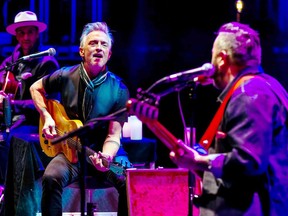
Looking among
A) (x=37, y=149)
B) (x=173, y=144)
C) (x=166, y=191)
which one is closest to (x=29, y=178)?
(x=37, y=149)

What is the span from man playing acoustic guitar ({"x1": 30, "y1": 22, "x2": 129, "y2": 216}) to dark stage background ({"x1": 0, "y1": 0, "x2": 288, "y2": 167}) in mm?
2657

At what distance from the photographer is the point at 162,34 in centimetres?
890

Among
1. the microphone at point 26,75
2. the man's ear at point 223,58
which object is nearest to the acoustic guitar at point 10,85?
the microphone at point 26,75

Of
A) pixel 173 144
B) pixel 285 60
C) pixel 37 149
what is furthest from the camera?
pixel 285 60

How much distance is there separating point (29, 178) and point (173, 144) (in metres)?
3.01

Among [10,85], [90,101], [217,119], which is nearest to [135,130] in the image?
[90,101]

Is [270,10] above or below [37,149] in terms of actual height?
above

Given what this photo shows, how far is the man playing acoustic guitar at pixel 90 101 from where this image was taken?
5703 mm

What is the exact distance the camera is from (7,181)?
6.54m

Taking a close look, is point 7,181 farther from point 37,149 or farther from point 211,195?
point 211,195

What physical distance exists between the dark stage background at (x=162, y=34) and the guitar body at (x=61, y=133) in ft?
9.14

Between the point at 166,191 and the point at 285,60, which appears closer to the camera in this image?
the point at 166,191

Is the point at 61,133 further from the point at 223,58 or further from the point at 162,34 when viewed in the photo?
the point at 162,34

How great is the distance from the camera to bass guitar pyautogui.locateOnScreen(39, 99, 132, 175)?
566 centimetres
